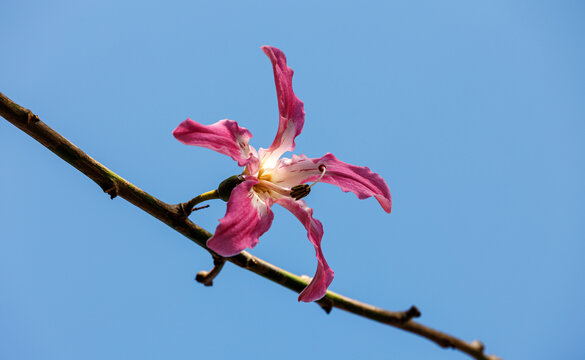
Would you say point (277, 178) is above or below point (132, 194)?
above

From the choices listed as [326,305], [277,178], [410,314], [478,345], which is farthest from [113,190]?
[478,345]

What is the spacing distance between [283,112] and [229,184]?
259 mm

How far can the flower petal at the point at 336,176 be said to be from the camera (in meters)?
1.35

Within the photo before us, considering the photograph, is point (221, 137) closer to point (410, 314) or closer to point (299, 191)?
point (299, 191)

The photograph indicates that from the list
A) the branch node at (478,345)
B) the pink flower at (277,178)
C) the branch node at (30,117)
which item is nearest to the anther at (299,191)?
the pink flower at (277,178)

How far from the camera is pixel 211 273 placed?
144cm

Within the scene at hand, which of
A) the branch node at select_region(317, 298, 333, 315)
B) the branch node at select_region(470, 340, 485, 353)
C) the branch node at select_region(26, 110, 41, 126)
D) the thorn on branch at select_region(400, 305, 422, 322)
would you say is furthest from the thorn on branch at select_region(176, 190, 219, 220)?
the branch node at select_region(470, 340, 485, 353)

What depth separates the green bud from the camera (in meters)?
1.19

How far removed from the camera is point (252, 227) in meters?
1.09

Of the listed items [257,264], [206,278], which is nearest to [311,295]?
[257,264]

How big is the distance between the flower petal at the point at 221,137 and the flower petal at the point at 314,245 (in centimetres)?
17

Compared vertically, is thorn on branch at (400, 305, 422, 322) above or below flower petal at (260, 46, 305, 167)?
below

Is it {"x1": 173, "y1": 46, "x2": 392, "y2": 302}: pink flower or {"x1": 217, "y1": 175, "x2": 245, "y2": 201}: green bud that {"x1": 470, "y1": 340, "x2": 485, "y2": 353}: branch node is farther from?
{"x1": 217, "y1": 175, "x2": 245, "y2": 201}: green bud

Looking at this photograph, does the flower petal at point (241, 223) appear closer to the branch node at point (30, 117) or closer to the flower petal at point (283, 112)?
the flower petal at point (283, 112)
